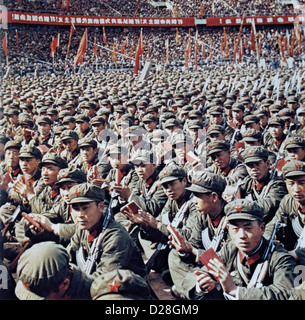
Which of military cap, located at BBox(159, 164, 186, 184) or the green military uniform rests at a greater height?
military cap, located at BBox(159, 164, 186, 184)

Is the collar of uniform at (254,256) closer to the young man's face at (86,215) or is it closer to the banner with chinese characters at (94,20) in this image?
the young man's face at (86,215)

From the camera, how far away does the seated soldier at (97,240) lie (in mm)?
3527

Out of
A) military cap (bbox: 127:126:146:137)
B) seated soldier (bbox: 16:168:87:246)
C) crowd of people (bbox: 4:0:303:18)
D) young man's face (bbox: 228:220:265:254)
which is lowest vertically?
seated soldier (bbox: 16:168:87:246)

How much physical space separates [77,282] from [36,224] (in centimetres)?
149

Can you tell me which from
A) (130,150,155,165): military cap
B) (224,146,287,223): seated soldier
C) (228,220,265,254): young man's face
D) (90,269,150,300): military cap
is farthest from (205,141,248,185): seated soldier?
(90,269,150,300): military cap

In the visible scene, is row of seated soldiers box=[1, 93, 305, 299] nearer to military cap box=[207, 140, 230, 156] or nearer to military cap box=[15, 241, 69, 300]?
military cap box=[207, 140, 230, 156]

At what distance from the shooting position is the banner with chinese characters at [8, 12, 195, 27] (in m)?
34.4

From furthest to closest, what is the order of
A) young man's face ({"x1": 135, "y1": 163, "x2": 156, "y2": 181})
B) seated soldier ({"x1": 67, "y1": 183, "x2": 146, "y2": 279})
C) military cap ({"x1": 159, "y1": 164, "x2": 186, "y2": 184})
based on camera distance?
young man's face ({"x1": 135, "y1": 163, "x2": 156, "y2": 181}) < military cap ({"x1": 159, "y1": 164, "x2": 186, "y2": 184}) < seated soldier ({"x1": 67, "y1": 183, "x2": 146, "y2": 279})


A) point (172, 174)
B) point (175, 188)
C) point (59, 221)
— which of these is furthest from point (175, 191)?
point (59, 221)

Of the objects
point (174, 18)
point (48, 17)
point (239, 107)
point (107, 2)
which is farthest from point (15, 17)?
point (239, 107)

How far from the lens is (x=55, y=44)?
923 inches

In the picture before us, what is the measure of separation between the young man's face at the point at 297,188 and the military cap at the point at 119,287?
92.1 inches

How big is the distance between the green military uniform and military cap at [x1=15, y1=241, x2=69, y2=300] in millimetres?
2869

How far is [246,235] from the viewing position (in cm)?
326
